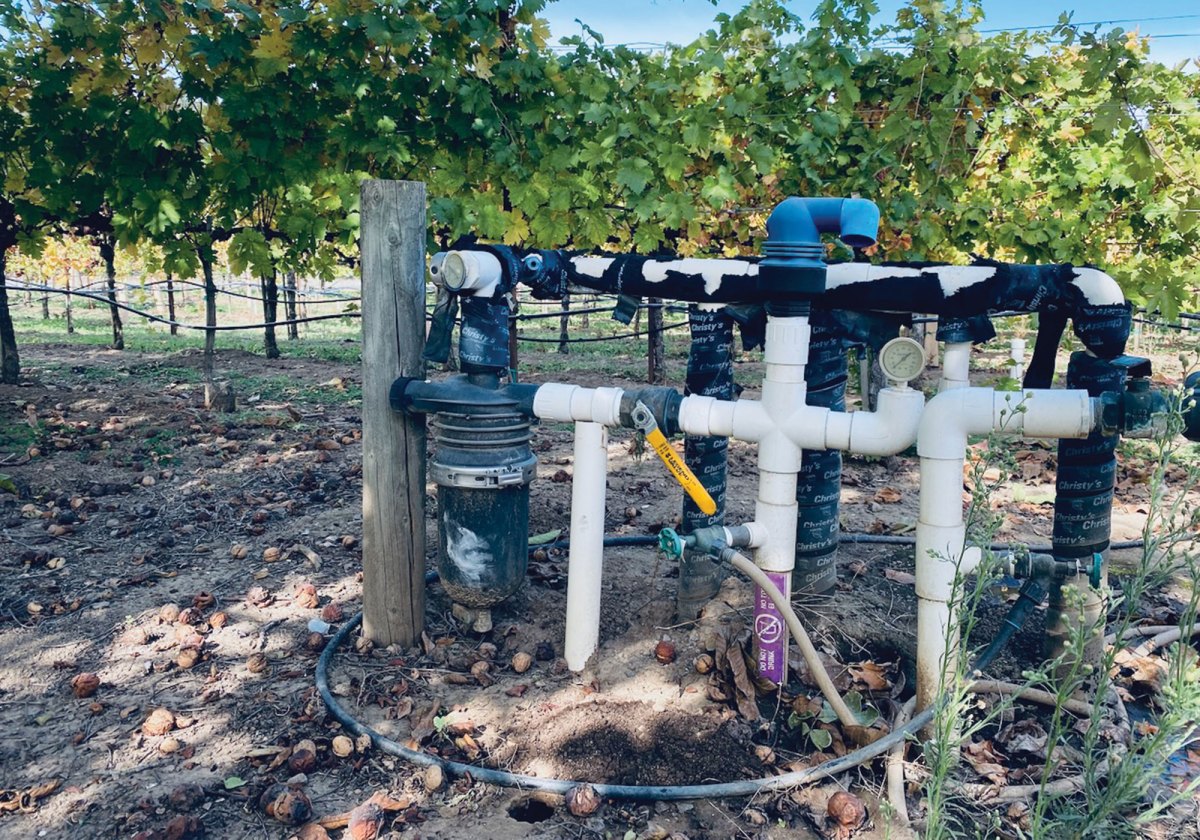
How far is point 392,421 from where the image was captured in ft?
10.0

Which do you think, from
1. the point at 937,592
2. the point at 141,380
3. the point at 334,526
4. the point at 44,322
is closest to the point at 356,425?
the point at 334,526

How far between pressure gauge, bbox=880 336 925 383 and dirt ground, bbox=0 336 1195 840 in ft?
3.58

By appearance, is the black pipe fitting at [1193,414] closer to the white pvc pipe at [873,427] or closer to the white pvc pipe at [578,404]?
the white pvc pipe at [873,427]

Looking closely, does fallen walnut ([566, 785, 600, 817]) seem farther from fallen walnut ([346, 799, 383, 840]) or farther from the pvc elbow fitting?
the pvc elbow fitting

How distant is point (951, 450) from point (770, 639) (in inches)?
33.3

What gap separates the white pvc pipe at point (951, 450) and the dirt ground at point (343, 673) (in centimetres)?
41

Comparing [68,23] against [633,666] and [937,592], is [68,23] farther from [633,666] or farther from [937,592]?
[937,592]

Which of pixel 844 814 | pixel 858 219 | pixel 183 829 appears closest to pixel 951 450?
pixel 858 219

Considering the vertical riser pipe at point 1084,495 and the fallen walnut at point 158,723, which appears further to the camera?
the vertical riser pipe at point 1084,495

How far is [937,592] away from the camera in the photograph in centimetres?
246

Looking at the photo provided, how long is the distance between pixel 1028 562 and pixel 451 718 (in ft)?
6.08

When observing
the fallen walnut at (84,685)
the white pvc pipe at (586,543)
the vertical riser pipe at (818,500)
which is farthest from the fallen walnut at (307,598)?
the vertical riser pipe at (818,500)

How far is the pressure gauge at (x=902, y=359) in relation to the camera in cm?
244

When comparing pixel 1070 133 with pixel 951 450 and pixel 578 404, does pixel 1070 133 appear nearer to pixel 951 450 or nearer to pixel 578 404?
pixel 951 450
